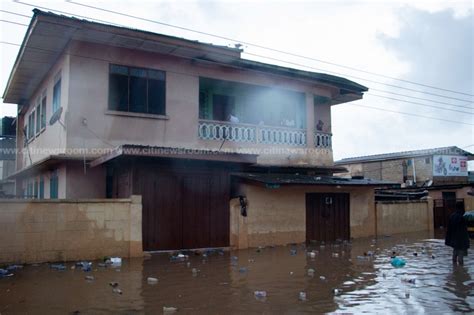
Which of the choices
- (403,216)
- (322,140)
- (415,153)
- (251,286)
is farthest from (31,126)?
(415,153)

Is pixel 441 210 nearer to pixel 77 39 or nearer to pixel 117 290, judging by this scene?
pixel 77 39

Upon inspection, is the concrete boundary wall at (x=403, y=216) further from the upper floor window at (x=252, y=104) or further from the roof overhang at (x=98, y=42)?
the roof overhang at (x=98, y=42)

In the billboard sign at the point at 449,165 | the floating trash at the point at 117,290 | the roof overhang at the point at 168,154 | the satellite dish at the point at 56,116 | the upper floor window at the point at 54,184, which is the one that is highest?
the satellite dish at the point at 56,116

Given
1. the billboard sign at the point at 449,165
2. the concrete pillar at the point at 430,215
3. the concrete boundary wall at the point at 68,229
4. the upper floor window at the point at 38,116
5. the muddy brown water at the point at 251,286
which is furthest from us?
the billboard sign at the point at 449,165

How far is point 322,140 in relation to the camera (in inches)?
794

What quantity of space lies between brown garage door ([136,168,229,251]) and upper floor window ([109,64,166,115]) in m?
2.89

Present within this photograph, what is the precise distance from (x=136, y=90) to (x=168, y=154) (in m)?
3.62

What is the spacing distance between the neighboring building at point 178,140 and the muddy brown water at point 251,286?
2120 mm

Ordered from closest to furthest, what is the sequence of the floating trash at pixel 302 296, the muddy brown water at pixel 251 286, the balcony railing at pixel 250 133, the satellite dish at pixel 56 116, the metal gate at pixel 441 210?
the muddy brown water at pixel 251 286 < the floating trash at pixel 302 296 < the satellite dish at pixel 56 116 < the balcony railing at pixel 250 133 < the metal gate at pixel 441 210

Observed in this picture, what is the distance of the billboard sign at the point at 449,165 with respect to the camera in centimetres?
3412

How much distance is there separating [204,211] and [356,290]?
7030 millimetres

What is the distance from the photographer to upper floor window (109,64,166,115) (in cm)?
1548

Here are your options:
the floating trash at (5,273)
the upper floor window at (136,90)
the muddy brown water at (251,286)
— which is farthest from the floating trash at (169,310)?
the upper floor window at (136,90)

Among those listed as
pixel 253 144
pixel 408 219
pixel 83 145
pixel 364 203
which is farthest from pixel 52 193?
pixel 408 219
